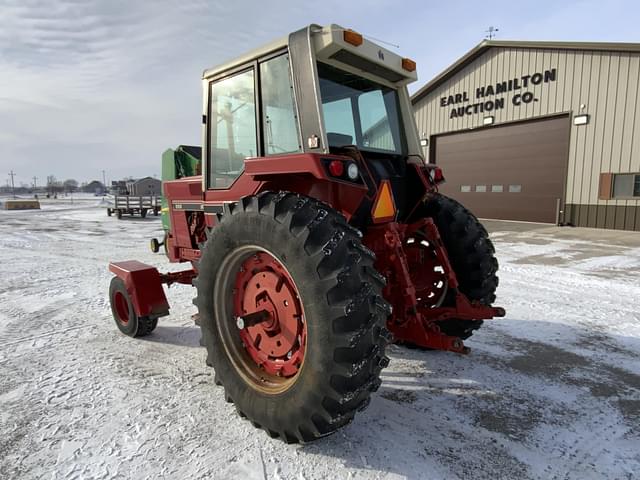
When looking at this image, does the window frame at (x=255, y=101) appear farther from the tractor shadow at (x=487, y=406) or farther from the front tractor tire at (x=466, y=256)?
the tractor shadow at (x=487, y=406)

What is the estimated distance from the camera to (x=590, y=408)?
2.71 metres

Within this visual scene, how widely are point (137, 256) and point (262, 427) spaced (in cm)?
758

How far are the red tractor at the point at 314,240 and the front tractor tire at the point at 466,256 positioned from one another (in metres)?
0.01

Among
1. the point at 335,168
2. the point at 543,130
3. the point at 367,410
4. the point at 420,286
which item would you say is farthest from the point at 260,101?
the point at 543,130

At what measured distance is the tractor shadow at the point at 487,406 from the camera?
2213 millimetres

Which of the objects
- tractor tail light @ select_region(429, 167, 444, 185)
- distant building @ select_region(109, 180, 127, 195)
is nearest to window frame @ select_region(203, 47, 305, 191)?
tractor tail light @ select_region(429, 167, 444, 185)

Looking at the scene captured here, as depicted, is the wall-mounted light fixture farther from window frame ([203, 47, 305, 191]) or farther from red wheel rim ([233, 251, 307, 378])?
red wheel rim ([233, 251, 307, 378])

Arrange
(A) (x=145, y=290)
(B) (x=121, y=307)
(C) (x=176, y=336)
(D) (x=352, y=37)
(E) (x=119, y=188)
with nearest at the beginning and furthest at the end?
1. (D) (x=352, y=37)
2. (A) (x=145, y=290)
3. (C) (x=176, y=336)
4. (B) (x=121, y=307)
5. (E) (x=119, y=188)

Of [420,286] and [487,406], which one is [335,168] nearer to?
[420,286]

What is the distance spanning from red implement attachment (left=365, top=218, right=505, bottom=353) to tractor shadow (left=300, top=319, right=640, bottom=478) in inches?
17.1

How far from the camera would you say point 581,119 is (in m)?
12.1

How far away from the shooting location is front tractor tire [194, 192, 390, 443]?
2033 mm

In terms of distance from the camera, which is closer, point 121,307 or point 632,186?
point 121,307

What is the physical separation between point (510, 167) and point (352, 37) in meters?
13.3
